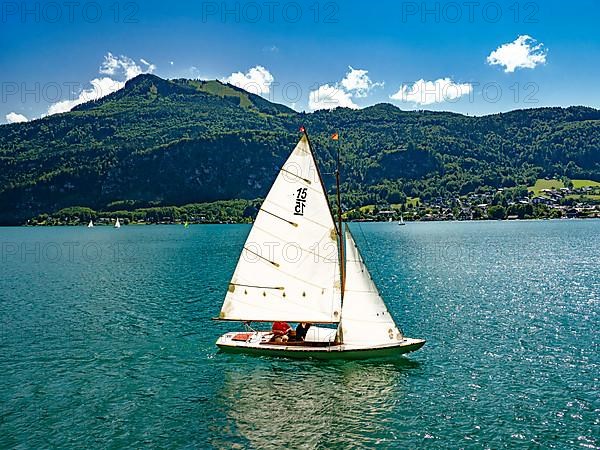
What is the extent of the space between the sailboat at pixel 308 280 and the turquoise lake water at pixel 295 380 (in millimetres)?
1547

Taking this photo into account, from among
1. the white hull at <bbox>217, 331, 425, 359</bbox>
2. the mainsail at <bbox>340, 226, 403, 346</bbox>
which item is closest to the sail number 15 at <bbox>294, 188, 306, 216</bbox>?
the mainsail at <bbox>340, 226, 403, 346</bbox>

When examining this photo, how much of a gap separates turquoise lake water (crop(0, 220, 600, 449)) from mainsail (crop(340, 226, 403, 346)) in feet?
6.78

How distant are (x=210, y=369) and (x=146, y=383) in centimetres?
505

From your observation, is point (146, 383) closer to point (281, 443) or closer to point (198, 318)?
point (281, 443)

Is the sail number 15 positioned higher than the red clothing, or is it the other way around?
the sail number 15

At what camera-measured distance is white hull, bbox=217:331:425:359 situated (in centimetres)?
3953

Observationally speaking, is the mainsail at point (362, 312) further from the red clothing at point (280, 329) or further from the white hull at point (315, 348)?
the red clothing at point (280, 329)

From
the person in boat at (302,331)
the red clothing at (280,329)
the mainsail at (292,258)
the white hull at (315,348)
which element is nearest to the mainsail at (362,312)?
the white hull at (315,348)

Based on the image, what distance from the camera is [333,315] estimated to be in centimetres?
4044

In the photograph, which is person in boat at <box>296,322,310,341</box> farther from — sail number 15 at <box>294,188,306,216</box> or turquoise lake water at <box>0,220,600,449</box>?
sail number 15 at <box>294,188,306,216</box>

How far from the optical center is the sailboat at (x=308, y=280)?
39.2 meters

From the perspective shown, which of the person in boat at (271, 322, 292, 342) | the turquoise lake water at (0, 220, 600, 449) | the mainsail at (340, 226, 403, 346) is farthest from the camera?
the person in boat at (271, 322, 292, 342)

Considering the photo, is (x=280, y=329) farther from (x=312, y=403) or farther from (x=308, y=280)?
(x=312, y=403)

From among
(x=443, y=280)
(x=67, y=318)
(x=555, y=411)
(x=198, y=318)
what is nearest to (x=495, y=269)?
(x=443, y=280)
